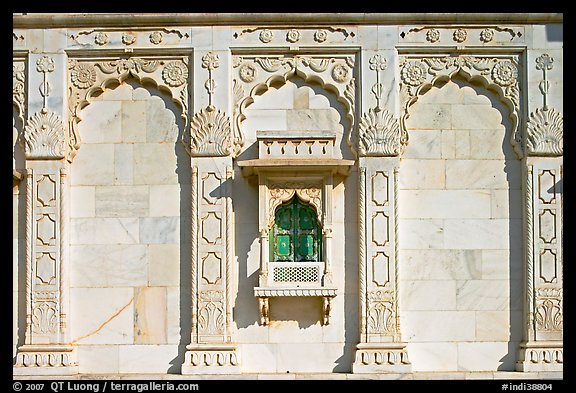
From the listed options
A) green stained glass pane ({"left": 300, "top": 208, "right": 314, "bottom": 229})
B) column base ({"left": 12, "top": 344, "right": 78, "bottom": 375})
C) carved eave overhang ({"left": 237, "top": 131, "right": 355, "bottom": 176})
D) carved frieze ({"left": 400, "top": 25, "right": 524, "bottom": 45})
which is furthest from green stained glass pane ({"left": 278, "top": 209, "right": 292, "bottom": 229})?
column base ({"left": 12, "top": 344, "right": 78, "bottom": 375})

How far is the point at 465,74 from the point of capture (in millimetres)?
14477

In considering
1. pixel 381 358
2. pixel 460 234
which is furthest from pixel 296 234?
pixel 460 234

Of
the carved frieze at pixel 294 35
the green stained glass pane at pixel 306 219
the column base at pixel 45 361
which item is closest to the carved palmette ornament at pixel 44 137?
the column base at pixel 45 361

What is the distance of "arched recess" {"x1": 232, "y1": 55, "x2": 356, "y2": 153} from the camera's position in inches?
565

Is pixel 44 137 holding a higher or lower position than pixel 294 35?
lower

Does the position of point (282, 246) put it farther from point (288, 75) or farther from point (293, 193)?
point (288, 75)

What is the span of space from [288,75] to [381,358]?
395 cm

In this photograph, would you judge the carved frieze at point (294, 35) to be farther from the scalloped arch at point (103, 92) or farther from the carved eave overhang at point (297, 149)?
the carved eave overhang at point (297, 149)

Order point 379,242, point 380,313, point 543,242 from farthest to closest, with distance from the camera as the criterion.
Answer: point 543,242 → point 379,242 → point 380,313

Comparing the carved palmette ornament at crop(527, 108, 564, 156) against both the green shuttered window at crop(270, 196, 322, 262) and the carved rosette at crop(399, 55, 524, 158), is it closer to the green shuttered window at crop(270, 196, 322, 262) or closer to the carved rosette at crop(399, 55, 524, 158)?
the carved rosette at crop(399, 55, 524, 158)

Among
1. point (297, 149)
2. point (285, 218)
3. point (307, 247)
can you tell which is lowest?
point (307, 247)

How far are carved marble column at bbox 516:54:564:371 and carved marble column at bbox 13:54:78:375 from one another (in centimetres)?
603

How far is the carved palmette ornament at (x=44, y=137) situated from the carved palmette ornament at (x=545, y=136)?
6.22 metres

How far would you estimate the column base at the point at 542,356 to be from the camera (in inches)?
548
